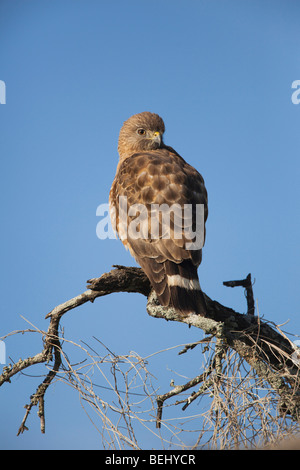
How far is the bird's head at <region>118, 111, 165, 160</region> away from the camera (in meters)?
6.41

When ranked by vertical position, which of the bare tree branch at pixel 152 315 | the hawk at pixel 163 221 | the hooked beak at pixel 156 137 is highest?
the hooked beak at pixel 156 137

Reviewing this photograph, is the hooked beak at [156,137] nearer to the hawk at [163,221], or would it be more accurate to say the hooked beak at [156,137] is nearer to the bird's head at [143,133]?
the bird's head at [143,133]

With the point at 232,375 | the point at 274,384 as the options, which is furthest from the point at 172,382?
the point at 274,384

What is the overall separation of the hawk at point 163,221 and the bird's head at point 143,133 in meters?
0.48

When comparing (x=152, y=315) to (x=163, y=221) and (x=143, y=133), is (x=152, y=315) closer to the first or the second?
(x=163, y=221)

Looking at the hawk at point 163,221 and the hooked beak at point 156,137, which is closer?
the hawk at point 163,221

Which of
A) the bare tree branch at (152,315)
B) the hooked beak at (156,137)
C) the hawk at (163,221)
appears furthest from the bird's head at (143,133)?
the bare tree branch at (152,315)

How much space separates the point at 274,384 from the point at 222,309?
90 centimetres

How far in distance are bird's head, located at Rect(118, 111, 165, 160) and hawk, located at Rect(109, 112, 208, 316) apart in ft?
1.59

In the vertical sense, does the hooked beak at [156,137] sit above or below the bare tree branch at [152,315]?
above

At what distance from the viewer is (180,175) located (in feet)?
16.6

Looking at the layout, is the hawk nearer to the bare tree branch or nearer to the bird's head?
the bare tree branch

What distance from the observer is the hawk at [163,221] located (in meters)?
4.34
